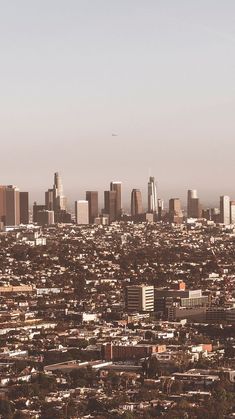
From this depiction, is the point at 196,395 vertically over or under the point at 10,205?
under

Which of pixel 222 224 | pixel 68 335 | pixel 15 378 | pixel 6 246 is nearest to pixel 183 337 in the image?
pixel 68 335

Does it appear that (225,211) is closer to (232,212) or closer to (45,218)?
(232,212)

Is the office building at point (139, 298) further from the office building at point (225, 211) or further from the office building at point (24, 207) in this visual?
the office building at point (225, 211)

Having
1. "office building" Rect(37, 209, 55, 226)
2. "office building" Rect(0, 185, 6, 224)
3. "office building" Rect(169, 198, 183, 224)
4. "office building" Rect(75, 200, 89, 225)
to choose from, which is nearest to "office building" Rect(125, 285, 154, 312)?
"office building" Rect(0, 185, 6, 224)

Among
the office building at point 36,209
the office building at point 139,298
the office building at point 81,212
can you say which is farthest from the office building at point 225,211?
the office building at point 139,298

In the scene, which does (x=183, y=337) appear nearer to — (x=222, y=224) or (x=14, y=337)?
(x=14, y=337)

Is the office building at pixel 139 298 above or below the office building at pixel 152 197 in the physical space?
below
